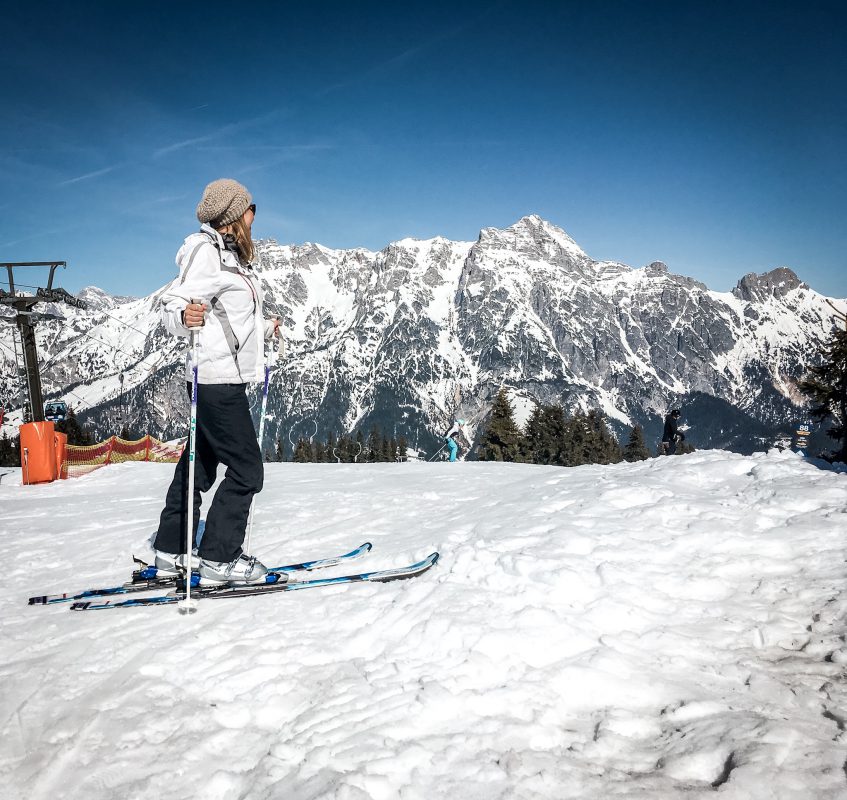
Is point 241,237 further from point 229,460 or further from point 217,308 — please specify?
point 229,460

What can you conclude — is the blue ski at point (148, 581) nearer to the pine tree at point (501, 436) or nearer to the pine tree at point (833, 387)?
the pine tree at point (833, 387)

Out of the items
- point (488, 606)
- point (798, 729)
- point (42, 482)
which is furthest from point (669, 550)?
point (42, 482)

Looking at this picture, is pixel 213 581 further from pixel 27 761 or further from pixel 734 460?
pixel 734 460

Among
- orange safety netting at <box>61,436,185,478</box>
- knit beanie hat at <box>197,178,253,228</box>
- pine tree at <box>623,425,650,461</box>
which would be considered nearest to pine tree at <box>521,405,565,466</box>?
pine tree at <box>623,425,650,461</box>

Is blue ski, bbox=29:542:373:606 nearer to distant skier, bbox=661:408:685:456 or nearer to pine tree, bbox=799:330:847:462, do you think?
distant skier, bbox=661:408:685:456

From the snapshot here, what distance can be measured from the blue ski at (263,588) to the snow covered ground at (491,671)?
8 cm

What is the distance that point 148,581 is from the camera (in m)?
5.00

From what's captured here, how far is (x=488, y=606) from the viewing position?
4.04 meters

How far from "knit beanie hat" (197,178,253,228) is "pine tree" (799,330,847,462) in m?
31.0

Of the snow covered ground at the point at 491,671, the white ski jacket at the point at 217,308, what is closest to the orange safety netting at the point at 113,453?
the white ski jacket at the point at 217,308

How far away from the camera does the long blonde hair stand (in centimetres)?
493

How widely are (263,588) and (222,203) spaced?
3.41 metres

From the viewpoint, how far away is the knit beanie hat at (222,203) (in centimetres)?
484

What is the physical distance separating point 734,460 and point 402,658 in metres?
6.01
